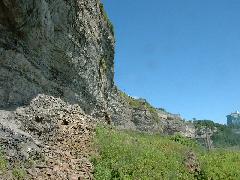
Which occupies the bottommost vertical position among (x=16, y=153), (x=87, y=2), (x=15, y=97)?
(x=16, y=153)

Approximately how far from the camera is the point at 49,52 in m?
28.0

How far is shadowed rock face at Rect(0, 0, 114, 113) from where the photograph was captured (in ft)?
82.7

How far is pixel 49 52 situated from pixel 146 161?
932 centimetres

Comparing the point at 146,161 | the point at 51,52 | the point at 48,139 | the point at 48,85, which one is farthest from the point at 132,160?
the point at 51,52

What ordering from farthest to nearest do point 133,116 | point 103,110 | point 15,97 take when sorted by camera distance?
point 133,116
point 103,110
point 15,97

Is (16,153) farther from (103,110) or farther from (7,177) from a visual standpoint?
(103,110)

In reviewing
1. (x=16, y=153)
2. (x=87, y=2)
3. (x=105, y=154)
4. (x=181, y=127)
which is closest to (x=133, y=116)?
(x=181, y=127)

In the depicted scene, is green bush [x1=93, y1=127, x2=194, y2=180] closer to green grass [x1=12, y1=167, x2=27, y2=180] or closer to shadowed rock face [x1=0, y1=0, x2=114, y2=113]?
shadowed rock face [x1=0, y1=0, x2=114, y2=113]

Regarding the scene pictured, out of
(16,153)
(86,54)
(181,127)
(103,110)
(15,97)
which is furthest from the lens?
(181,127)

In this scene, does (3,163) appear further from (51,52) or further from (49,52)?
(51,52)

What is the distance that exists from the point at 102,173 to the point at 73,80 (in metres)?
9.13

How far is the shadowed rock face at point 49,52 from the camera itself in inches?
992

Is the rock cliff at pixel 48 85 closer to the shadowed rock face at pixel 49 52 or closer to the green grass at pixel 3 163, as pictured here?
the shadowed rock face at pixel 49 52

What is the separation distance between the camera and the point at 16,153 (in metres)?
21.0
